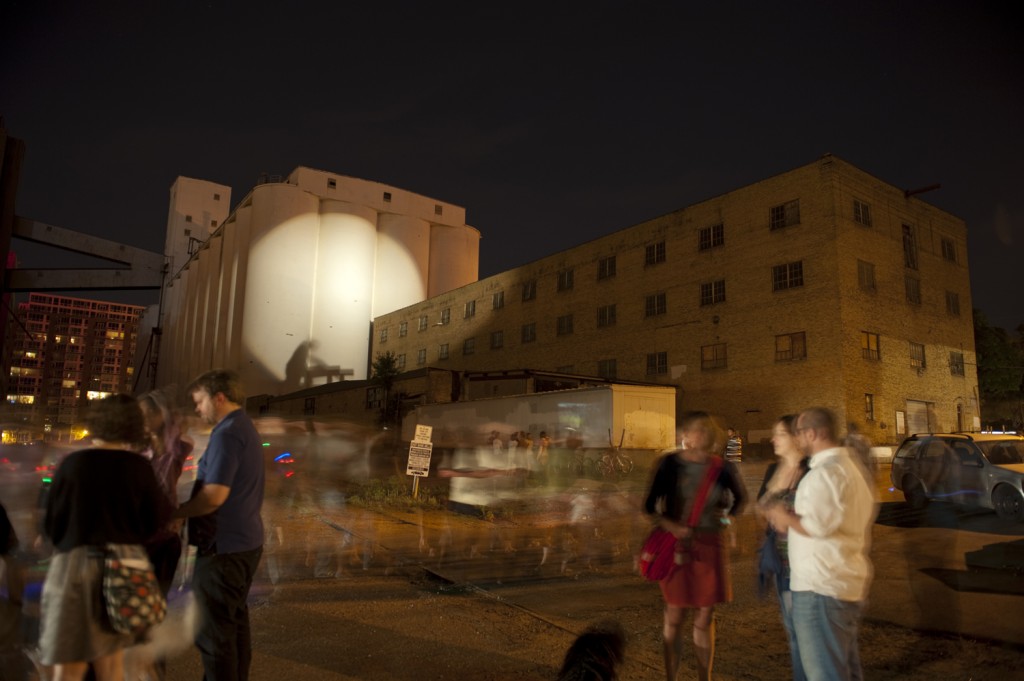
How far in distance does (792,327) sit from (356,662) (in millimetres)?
26417

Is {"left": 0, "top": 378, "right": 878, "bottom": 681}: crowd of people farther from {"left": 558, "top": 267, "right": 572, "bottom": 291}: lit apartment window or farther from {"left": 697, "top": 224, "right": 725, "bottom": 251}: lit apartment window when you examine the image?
{"left": 558, "top": 267, "right": 572, "bottom": 291}: lit apartment window

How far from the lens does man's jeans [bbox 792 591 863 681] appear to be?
123 inches

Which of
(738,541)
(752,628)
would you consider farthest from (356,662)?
(738,541)

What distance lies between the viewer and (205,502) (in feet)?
11.3

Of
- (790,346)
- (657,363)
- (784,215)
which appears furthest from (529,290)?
(790,346)

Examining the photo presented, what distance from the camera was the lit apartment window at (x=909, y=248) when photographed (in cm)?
2955

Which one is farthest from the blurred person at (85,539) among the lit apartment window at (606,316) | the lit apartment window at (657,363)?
the lit apartment window at (606,316)

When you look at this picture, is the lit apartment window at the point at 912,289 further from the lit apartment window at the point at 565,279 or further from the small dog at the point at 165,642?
the small dog at the point at 165,642

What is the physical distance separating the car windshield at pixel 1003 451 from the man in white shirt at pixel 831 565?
1039 centimetres

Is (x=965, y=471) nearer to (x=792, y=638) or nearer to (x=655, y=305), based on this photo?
(x=792, y=638)

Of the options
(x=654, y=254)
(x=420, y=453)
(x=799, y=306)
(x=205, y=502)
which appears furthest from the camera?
(x=654, y=254)

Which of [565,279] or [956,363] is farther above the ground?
[565,279]

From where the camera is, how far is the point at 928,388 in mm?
29078

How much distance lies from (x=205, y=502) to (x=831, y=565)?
3.20m
